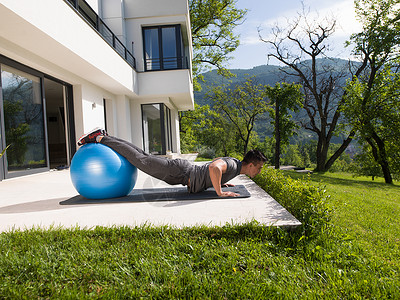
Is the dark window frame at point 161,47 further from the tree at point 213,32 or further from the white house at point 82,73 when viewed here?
the tree at point 213,32

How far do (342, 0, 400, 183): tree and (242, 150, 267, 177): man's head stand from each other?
44.7 ft

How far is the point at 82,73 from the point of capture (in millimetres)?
9055

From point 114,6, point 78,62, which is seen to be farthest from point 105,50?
point 114,6

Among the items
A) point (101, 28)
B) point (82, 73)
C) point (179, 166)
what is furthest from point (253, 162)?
point (101, 28)

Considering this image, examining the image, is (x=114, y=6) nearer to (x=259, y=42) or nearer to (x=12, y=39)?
(x=12, y=39)

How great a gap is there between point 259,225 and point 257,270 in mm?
640

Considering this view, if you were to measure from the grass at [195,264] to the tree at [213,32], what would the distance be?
23.1 meters

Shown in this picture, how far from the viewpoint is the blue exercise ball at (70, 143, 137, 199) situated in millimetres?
3902

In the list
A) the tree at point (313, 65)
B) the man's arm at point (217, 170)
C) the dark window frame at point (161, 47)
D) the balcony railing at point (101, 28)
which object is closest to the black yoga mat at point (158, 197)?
the man's arm at point (217, 170)

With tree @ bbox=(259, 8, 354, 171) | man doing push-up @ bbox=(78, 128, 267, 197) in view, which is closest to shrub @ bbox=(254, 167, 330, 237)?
man doing push-up @ bbox=(78, 128, 267, 197)

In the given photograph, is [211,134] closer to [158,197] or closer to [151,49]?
[151,49]

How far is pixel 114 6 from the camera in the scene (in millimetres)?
12859

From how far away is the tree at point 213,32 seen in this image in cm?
2295

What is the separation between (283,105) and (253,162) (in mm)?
14464
